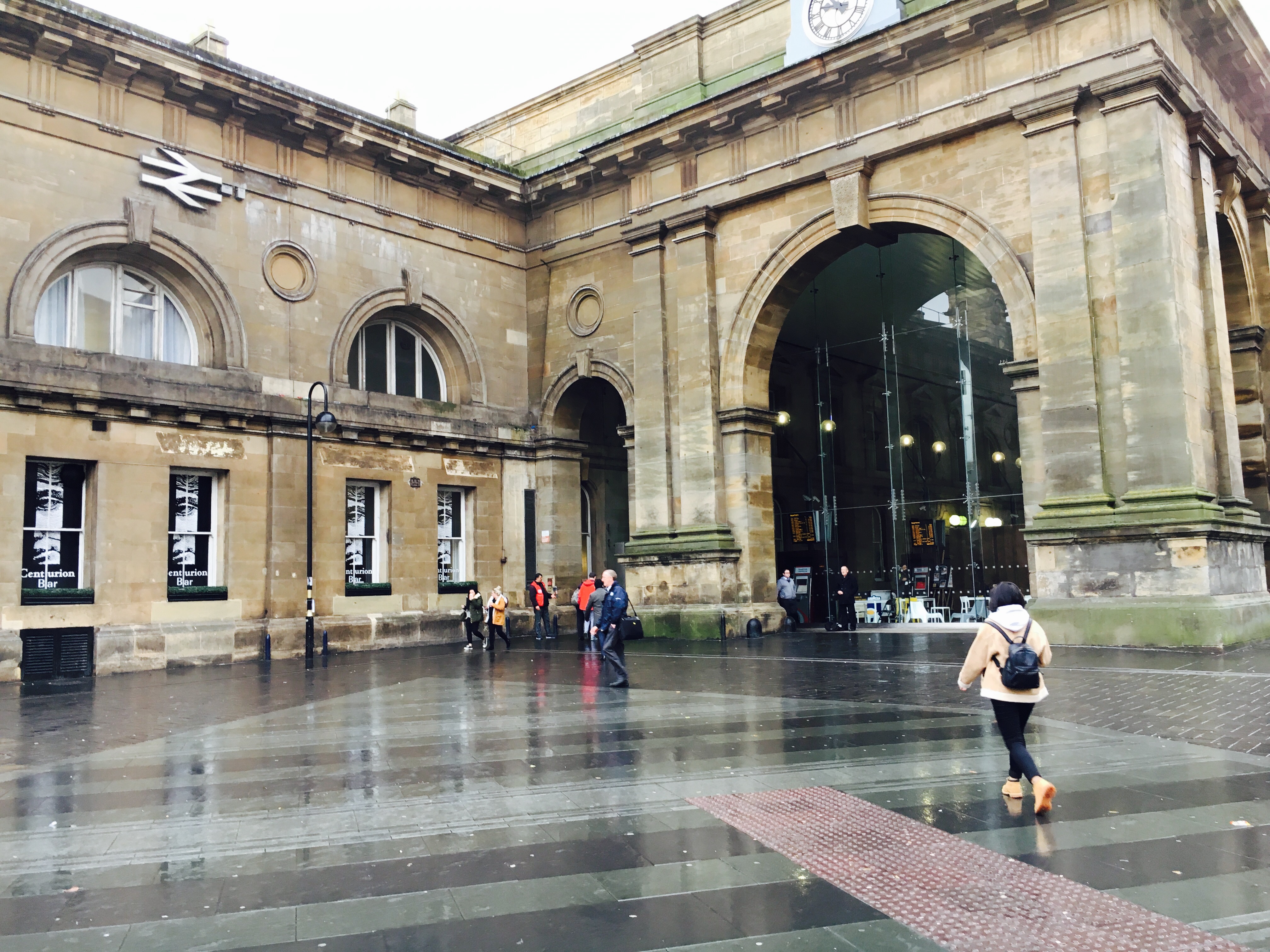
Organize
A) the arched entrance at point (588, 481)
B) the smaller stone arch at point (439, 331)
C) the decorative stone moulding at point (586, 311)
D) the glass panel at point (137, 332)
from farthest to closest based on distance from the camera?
the arched entrance at point (588, 481) < the decorative stone moulding at point (586, 311) < the smaller stone arch at point (439, 331) < the glass panel at point (137, 332)

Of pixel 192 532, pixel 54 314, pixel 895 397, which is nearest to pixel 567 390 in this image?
pixel 895 397

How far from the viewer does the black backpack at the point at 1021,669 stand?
6.54m

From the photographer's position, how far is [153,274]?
19906 millimetres

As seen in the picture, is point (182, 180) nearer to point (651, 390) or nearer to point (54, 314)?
point (54, 314)

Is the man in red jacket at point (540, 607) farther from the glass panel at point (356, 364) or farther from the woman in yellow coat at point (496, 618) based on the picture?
the glass panel at point (356, 364)

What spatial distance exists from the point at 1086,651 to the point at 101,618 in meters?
16.7

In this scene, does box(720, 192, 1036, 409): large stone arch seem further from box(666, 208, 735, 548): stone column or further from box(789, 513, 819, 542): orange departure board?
box(789, 513, 819, 542): orange departure board

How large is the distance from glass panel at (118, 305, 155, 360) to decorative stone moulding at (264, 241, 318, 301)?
8.24ft

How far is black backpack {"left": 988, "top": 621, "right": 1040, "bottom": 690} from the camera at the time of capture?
21.5 ft

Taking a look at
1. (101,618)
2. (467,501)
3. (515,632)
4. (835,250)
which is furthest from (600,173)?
(101,618)

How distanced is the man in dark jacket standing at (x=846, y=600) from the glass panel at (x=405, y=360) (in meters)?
11.3

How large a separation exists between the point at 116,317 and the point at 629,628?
12.1 m

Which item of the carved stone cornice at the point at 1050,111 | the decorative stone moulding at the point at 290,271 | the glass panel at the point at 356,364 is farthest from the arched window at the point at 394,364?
the carved stone cornice at the point at 1050,111

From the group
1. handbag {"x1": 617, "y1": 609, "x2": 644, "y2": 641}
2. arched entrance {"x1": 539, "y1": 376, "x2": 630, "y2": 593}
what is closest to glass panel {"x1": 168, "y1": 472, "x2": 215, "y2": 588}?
arched entrance {"x1": 539, "y1": 376, "x2": 630, "y2": 593}
